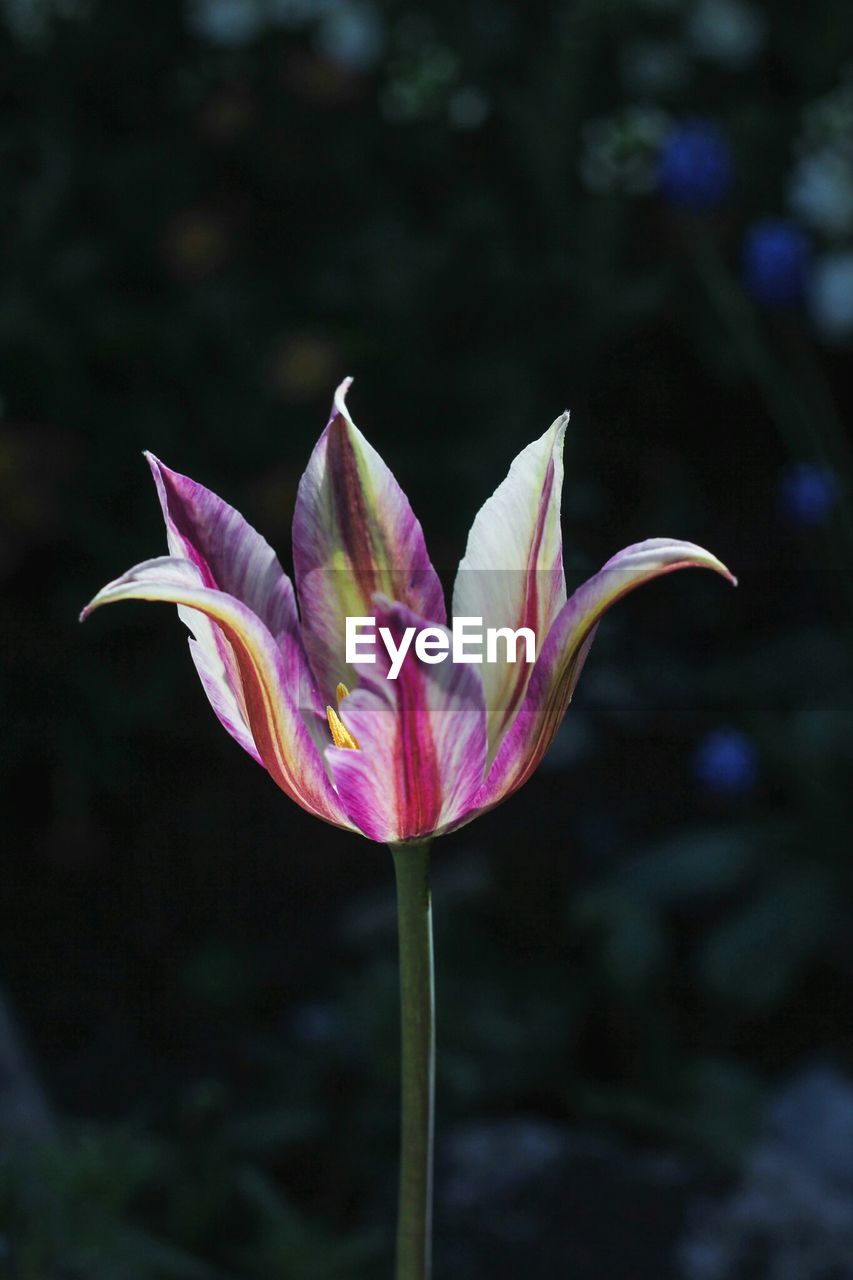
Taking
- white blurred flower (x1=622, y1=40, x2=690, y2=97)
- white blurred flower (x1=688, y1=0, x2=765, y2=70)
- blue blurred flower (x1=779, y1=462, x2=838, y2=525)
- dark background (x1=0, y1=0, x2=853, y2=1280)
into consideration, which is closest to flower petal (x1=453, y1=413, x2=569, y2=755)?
dark background (x1=0, y1=0, x2=853, y2=1280)

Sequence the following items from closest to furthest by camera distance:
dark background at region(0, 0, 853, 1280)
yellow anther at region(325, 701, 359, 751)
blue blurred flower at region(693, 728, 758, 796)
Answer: yellow anther at region(325, 701, 359, 751) < dark background at region(0, 0, 853, 1280) < blue blurred flower at region(693, 728, 758, 796)

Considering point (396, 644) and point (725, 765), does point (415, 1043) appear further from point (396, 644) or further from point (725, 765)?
point (725, 765)

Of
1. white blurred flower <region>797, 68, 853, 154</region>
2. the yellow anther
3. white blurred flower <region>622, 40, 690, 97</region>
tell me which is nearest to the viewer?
the yellow anther

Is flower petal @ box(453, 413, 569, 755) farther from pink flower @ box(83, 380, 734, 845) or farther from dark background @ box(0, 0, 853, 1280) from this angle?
dark background @ box(0, 0, 853, 1280)

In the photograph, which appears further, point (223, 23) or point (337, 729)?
point (223, 23)

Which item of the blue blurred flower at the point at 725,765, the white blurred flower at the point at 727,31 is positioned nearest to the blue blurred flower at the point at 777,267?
the blue blurred flower at the point at 725,765

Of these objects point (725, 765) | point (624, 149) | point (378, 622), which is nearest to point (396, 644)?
point (378, 622)

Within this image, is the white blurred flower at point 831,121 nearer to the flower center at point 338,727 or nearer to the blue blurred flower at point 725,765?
the blue blurred flower at point 725,765
